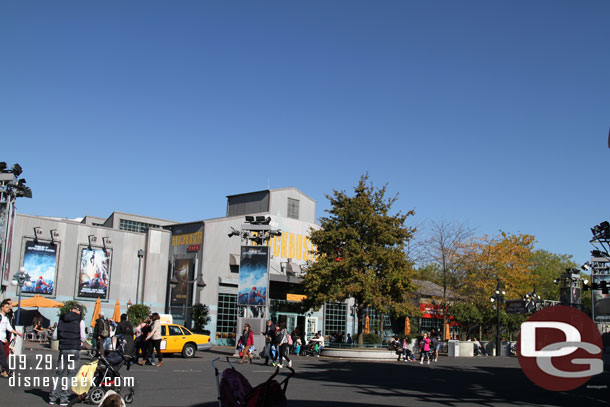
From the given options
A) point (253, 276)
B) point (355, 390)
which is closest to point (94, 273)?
point (253, 276)

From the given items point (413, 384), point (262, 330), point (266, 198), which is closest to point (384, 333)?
point (266, 198)

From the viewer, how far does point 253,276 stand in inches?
1142

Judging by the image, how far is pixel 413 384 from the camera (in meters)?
17.6

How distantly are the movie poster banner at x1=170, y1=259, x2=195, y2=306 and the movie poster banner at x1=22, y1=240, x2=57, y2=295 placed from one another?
7.88 meters

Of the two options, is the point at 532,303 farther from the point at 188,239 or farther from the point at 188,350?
the point at 188,350

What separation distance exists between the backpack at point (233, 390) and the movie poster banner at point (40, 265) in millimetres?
32680

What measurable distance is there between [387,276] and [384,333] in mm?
19403

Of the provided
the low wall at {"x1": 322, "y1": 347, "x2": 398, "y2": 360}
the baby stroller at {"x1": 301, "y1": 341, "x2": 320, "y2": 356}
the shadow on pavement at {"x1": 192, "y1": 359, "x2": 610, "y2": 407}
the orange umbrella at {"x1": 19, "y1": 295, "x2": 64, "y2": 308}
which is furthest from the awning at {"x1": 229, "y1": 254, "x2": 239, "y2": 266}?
the shadow on pavement at {"x1": 192, "y1": 359, "x2": 610, "y2": 407}

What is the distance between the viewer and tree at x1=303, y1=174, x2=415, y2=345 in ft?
105

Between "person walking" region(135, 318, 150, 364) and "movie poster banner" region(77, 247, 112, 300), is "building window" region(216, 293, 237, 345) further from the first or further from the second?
"person walking" region(135, 318, 150, 364)

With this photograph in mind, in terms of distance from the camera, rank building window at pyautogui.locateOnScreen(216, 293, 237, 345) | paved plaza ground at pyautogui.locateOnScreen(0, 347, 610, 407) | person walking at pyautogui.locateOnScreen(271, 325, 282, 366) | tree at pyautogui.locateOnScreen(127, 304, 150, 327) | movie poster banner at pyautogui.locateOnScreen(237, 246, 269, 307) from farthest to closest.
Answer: building window at pyautogui.locateOnScreen(216, 293, 237, 345), tree at pyautogui.locateOnScreen(127, 304, 150, 327), movie poster banner at pyautogui.locateOnScreen(237, 246, 269, 307), person walking at pyautogui.locateOnScreen(271, 325, 282, 366), paved plaza ground at pyautogui.locateOnScreen(0, 347, 610, 407)

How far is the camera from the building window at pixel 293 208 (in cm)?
4675

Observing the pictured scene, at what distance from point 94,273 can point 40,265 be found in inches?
137
